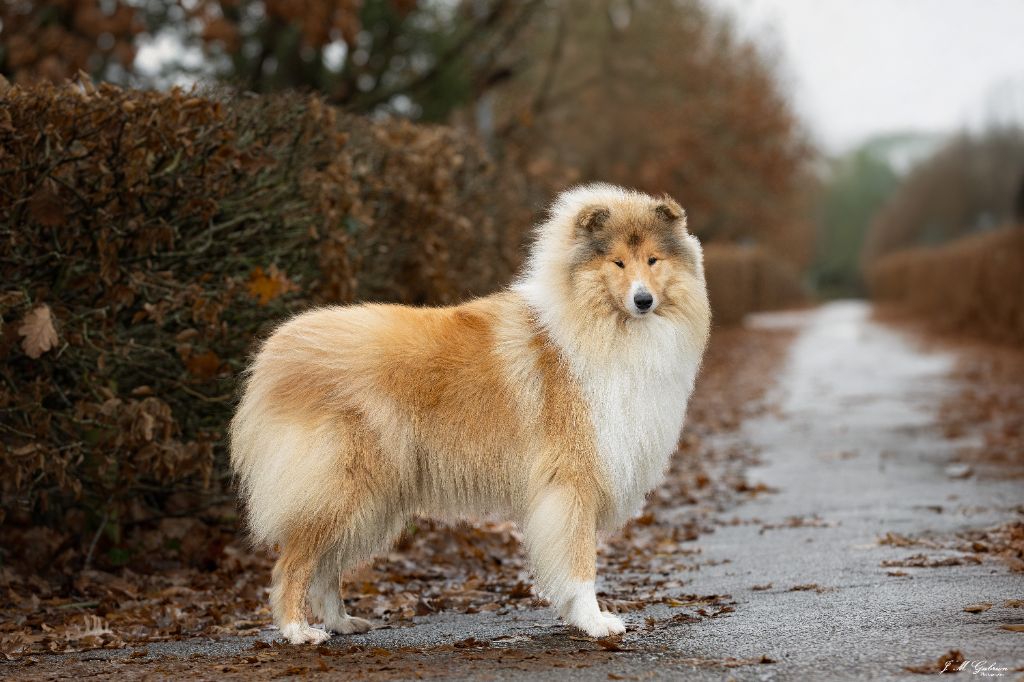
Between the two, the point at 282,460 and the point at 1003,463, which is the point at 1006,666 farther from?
the point at 1003,463

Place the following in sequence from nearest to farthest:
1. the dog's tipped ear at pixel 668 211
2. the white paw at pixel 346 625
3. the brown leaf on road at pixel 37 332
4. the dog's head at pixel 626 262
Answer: the dog's head at pixel 626 262 → the dog's tipped ear at pixel 668 211 → the white paw at pixel 346 625 → the brown leaf on road at pixel 37 332

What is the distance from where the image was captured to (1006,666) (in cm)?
442

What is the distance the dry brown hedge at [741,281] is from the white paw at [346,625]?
19451mm

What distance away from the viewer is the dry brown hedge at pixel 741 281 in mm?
32375

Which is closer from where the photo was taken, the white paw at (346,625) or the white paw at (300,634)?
the white paw at (300,634)

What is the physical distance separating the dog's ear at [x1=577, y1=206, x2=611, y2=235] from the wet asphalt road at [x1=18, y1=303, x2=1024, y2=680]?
1.92 m

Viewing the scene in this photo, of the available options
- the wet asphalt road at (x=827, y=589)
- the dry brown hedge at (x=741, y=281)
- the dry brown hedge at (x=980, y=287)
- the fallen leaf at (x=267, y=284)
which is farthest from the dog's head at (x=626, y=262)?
the dry brown hedge at (x=980, y=287)

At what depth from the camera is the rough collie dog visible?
557cm

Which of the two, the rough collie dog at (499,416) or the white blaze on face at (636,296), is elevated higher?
the white blaze on face at (636,296)

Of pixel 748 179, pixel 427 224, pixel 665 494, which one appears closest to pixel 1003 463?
pixel 665 494

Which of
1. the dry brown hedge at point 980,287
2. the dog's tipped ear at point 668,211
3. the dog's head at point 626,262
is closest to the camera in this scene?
the dog's head at point 626,262

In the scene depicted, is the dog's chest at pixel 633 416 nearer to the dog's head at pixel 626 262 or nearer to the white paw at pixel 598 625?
the dog's head at pixel 626 262

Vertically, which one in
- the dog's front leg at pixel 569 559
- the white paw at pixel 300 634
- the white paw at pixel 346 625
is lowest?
the white paw at pixel 346 625

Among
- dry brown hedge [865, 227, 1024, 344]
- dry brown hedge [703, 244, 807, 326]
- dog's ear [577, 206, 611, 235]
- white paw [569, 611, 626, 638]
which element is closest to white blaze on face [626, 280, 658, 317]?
dog's ear [577, 206, 611, 235]
